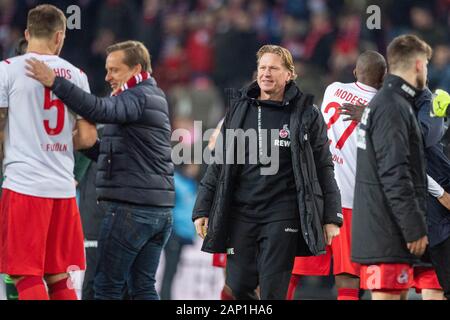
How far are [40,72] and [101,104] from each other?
18.6 inches

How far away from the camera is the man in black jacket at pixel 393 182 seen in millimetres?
6547

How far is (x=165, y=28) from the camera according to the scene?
655 inches

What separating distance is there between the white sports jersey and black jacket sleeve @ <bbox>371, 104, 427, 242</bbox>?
2028 millimetres

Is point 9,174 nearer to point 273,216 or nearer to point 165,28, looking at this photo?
point 273,216

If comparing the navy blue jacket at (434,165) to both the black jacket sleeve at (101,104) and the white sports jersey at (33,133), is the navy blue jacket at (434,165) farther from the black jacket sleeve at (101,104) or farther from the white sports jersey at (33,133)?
the white sports jersey at (33,133)

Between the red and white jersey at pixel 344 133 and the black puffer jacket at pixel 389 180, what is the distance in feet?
4.63

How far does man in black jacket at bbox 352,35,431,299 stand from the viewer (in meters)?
6.55

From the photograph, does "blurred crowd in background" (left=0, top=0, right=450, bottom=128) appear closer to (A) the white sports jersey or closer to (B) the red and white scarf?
(B) the red and white scarf

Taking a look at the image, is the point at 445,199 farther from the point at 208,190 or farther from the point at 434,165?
the point at 208,190

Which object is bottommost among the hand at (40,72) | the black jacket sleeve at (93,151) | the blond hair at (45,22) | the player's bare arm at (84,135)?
the black jacket sleeve at (93,151)

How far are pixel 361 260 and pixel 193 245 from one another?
5.24m

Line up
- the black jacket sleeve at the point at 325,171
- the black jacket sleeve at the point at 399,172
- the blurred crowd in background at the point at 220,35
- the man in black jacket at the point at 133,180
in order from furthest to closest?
1. the blurred crowd in background at the point at 220,35
2. the man in black jacket at the point at 133,180
3. the black jacket sleeve at the point at 325,171
4. the black jacket sleeve at the point at 399,172

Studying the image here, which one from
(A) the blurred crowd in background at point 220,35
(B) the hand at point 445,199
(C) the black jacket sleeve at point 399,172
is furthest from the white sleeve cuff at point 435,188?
(A) the blurred crowd in background at point 220,35
